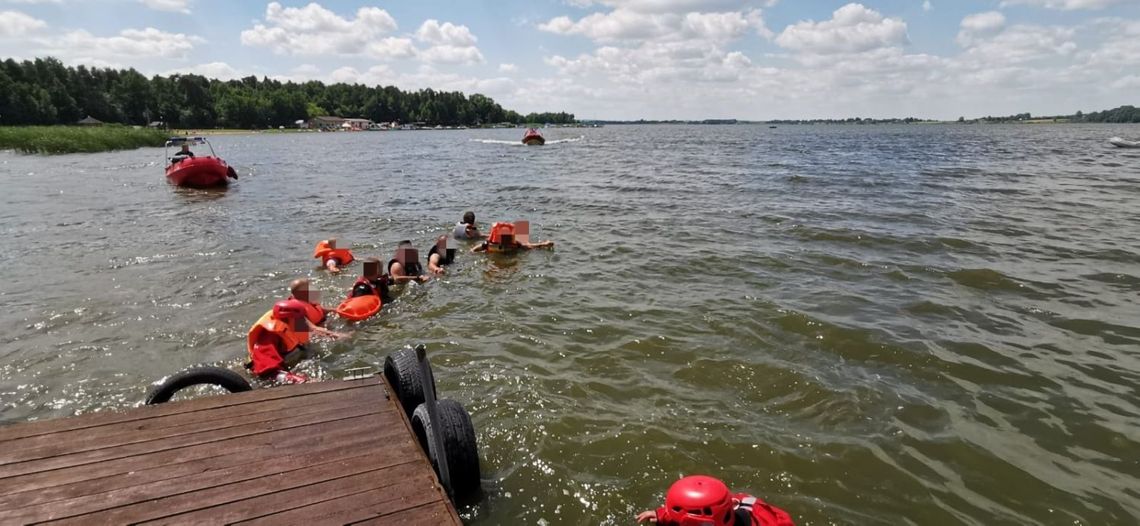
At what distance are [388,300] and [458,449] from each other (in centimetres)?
582

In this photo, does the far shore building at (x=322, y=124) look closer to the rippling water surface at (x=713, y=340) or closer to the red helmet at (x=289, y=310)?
the rippling water surface at (x=713, y=340)

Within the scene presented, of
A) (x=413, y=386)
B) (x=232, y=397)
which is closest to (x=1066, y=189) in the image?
(x=413, y=386)

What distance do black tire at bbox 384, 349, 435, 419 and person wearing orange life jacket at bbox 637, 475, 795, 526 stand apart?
9.45 ft

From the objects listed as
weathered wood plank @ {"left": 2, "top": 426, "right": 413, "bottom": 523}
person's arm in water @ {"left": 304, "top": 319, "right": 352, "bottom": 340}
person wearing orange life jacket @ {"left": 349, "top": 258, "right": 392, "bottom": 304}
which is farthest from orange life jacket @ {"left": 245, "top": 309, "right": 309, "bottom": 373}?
weathered wood plank @ {"left": 2, "top": 426, "right": 413, "bottom": 523}

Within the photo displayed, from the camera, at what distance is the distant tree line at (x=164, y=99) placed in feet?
287

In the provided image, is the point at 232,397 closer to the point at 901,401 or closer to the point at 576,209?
the point at 901,401

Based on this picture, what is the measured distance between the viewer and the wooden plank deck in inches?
145

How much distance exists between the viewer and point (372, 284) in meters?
9.83

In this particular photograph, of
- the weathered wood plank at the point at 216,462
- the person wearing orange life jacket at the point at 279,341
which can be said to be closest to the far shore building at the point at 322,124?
the person wearing orange life jacket at the point at 279,341

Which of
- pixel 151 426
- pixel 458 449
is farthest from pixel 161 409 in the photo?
pixel 458 449

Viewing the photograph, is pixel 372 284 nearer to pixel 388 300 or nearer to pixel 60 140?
pixel 388 300

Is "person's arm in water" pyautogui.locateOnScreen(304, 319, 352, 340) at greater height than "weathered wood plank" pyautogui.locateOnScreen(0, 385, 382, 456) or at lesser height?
lesser

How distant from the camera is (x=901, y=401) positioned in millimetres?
6656

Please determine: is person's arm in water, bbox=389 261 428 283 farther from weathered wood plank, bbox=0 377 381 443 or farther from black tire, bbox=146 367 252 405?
weathered wood plank, bbox=0 377 381 443
